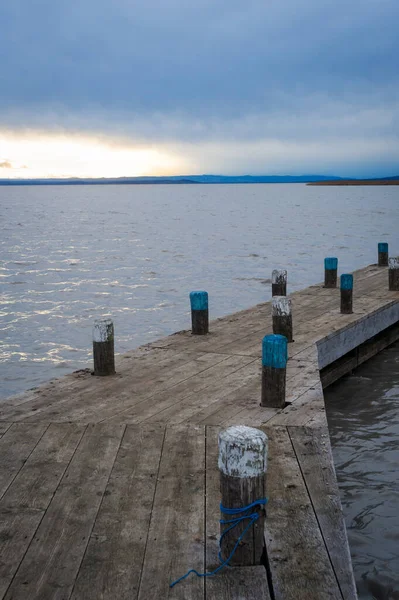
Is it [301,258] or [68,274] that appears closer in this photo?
[68,274]

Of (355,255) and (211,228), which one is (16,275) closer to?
(355,255)

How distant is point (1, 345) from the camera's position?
50.0ft

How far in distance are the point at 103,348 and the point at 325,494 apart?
4.03m

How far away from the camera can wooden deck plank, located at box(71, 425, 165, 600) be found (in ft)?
12.4

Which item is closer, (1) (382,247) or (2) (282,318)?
(2) (282,318)

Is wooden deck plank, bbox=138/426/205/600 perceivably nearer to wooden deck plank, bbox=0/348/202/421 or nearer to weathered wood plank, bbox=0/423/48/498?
weathered wood plank, bbox=0/423/48/498

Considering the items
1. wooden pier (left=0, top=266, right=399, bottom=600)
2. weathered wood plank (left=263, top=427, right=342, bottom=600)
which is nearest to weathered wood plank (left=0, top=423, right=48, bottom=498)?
wooden pier (left=0, top=266, right=399, bottom=600)

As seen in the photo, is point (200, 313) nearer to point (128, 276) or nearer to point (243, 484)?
point (243, 484)

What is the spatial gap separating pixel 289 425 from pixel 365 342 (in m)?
7.07

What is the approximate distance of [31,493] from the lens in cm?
491

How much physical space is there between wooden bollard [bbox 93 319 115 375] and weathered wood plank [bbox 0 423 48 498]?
1.92m

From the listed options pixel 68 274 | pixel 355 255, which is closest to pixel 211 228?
pixel 355 255

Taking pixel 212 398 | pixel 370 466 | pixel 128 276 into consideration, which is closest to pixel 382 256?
pixel 128 276

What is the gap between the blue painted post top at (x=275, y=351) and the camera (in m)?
6.77
